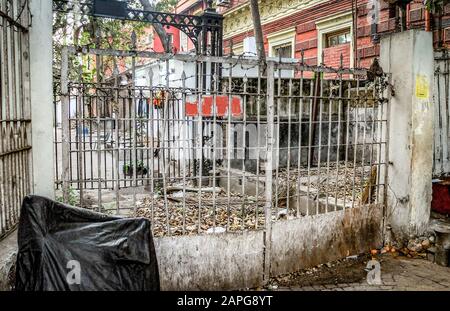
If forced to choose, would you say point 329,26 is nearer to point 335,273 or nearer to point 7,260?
point 335,273

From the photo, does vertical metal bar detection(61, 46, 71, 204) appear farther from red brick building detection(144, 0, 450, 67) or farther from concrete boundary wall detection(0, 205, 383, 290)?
red brick building detection(144, 0, 450, 67)

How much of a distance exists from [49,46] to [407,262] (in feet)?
17.2

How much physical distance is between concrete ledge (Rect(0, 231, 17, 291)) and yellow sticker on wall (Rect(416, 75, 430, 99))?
542cm

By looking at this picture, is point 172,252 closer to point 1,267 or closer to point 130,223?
point 130,223

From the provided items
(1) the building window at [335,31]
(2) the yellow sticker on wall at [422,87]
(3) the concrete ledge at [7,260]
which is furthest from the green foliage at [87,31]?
(2) the yellow sticker on wall at [422,87]

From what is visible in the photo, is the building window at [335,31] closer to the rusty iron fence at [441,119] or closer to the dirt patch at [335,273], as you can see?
the rusty iron fence at [441,119]

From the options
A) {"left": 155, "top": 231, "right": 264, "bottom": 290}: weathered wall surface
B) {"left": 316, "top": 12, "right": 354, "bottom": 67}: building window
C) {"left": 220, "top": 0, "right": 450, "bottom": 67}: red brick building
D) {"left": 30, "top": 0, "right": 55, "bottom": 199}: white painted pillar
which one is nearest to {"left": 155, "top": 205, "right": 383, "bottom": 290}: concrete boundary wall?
{"left": 155, "top": 231, "right": 264, "bottom": 290}: weathered wall surface

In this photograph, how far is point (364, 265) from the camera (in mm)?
5230

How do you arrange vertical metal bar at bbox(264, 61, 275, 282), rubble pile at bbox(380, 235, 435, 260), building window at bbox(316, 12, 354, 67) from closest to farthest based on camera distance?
vertical metal bar at bbox(264, 61, 275, 282), rubble pile at bbox(380, 235, 435, 260), building window at bbox(316, 12, 354, 67)

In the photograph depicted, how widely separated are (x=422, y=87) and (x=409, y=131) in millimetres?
693

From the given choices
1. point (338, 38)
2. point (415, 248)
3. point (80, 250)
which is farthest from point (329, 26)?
point (80, 250)

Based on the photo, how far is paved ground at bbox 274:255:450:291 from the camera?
15.0 feet

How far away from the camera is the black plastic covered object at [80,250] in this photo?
2988 millimetres
